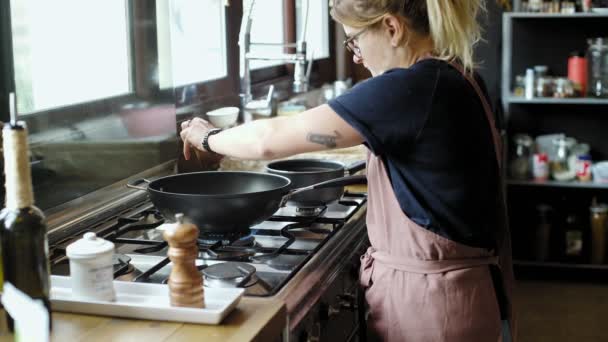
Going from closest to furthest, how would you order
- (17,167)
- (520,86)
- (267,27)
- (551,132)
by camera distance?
1. (17,167)
2. (267,27)
3. (520,86)
4. (551,132)

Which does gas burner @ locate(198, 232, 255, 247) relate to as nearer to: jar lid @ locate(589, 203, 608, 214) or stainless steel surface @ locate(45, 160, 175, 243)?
stainless steel surface @ locate(45, 160, 175, 243)

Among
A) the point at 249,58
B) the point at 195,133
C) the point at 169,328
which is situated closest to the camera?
the point at 169,328

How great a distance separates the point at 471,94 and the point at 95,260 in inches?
32.7

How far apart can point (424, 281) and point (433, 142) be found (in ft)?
1.04

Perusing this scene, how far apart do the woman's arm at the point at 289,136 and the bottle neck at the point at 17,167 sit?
61 centimetres

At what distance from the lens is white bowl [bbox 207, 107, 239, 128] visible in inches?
116

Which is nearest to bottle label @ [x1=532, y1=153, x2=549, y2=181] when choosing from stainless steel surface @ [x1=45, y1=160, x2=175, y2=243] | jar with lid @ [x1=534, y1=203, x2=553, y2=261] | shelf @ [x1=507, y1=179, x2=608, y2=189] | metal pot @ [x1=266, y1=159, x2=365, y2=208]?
shelf @ [x1=507, y1=179, x2=608, y2=189]

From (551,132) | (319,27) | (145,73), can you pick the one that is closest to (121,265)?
(145,73)

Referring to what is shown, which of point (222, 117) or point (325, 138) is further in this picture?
point (222, 117)

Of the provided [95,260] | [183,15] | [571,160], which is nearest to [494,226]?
[95,260]

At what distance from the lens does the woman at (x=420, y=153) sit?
168 cm

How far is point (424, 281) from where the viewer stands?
1823 mm

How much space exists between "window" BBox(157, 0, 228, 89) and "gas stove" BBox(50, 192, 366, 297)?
529mm

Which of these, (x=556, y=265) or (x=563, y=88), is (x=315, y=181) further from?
(x=556, y=265)
